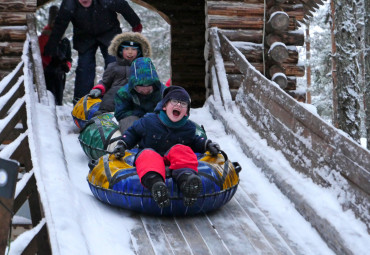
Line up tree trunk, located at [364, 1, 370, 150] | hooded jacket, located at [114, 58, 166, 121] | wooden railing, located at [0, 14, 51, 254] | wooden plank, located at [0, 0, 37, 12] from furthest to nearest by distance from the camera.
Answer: tree trunk, located at [364, 1, 370, 150]
wooden plank, located at [0, 0, 37, 12]
hooded jacket, located at [114, 58, 166, 121]
wooden railing, located at [0, 14, 51, 254]

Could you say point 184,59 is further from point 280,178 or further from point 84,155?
point 280,178

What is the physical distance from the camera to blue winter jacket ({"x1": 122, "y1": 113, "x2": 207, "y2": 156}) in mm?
4652

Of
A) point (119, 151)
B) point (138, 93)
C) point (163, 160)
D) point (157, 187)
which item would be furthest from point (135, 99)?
point (157, 187)

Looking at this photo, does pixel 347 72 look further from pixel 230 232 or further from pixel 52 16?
pixel 230 232

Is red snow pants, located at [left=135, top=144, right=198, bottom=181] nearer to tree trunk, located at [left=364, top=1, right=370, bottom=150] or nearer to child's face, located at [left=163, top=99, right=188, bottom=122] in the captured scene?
child's face, located at [left=163, top=99, right=188, bottom=122]

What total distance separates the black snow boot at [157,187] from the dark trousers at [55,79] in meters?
4.87

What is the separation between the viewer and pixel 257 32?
859 cm

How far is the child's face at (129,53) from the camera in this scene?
6.57 m

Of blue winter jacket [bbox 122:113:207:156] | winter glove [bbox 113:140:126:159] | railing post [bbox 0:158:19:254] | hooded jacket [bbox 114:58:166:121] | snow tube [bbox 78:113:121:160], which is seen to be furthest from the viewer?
hooded jacket [bbox 114:58:166:121]

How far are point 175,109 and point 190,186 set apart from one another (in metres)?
0.77

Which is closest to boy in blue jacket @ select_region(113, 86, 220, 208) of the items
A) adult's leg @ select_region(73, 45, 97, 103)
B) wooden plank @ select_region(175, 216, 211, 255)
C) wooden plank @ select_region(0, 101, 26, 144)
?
wooden plank @ select_region(175, 216, 211, 255)

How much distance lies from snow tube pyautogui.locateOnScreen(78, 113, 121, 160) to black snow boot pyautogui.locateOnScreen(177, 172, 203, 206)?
139 cm

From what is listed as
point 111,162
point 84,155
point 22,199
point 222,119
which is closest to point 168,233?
point 111,162

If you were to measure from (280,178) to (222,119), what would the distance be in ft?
6.92
